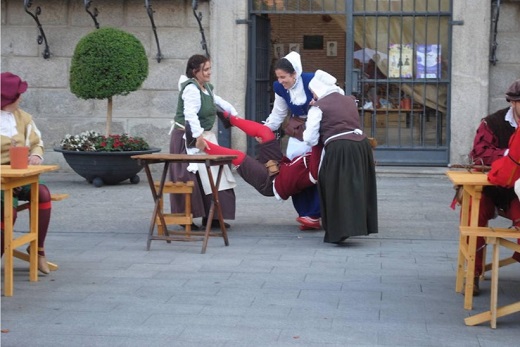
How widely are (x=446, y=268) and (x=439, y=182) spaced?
17.4 ft

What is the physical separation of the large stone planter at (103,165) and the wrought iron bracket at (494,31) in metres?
4.30

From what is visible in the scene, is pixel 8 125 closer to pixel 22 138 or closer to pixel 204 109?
pixel 22 138

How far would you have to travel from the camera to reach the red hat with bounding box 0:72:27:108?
7215mm

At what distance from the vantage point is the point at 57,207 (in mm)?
10961

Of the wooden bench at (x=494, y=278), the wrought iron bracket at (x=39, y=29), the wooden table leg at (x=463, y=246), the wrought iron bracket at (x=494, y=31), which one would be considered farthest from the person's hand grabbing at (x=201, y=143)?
the wrought iron bracket at (x=494, y=31)

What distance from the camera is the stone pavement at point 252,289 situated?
19.0ft

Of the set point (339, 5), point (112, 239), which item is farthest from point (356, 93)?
point (112, 239)

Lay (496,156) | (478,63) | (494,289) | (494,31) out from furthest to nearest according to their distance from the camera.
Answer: (478,63) → (494,31) → (496,156) → (494,289)

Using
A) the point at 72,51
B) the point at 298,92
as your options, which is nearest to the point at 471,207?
the point at 298,92

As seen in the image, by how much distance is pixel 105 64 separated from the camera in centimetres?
1199

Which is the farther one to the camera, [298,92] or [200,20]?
[200,20]

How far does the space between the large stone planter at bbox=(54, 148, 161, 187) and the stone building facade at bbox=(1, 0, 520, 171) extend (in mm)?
1318

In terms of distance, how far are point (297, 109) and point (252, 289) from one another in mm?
2795

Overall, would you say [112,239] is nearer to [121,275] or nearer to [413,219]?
[121,275]
